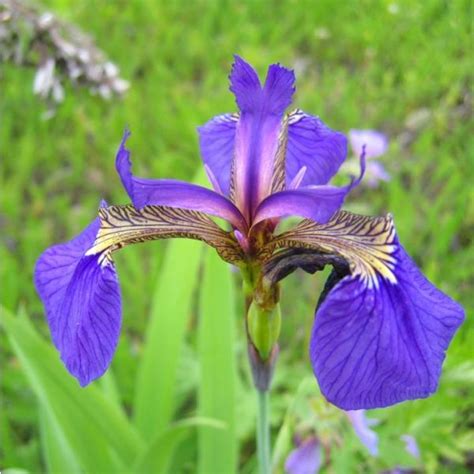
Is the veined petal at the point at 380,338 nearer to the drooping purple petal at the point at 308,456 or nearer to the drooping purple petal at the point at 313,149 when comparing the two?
the drooping purple petal at the point at 313,149

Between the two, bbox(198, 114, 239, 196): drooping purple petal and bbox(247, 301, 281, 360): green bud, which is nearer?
bbox(247, 301, 281, 360): green bud

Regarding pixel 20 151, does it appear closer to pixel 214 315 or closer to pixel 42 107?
pixel 42 107

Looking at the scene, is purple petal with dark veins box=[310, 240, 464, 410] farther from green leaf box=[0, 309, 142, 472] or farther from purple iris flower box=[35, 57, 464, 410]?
green leaf box=[0, 309, 142, 472]

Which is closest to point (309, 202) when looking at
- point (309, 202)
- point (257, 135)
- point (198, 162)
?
point (309, 202)

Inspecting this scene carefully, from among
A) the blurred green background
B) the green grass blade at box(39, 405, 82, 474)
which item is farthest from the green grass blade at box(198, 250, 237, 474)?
the green grass blade at box(39, 405, 82, 474)

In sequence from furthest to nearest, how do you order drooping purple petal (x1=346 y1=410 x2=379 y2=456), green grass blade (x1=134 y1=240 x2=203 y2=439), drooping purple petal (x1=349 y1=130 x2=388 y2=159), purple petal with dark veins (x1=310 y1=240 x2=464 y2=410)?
drooping purple petal (x1=349 y1=130 x2=388 y2=159) < green grass blade (x1=134 y1=240 x2=203 y2=439) < drooping purple petal (x1=346 y1=410 x2=379 y2=456) < purple petal with dark veins (x1=310 y1=240 x2=464 y2=410)

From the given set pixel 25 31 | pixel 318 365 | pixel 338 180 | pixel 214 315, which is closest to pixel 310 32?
pixel 338 180

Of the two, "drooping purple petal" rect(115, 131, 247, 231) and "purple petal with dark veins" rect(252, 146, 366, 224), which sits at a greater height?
"drooping purple petal" rect(115, 131, 247, 231)
